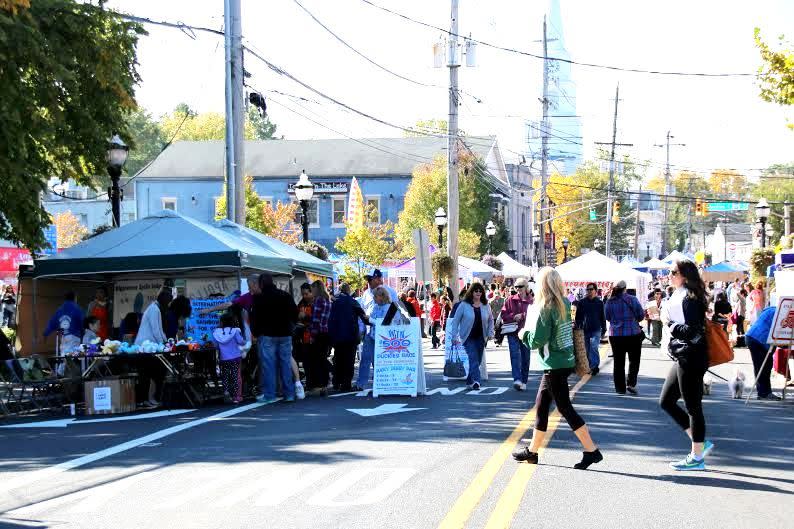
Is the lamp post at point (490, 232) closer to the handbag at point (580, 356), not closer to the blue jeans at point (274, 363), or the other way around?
the handbag at point (580, 356)

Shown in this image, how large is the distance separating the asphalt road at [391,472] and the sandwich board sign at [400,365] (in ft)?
6.34

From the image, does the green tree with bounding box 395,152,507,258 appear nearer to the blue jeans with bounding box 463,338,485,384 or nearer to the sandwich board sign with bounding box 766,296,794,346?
the blue jeans with bounding box 463,338,485,384

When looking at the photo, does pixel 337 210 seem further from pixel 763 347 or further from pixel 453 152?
pixel 763 347

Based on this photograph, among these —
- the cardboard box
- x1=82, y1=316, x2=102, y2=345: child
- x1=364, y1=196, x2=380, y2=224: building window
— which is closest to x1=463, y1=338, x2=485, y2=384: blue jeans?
the cardboard box

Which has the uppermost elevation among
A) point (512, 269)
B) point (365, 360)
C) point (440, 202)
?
point (440, 202)

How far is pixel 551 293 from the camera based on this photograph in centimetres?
1009

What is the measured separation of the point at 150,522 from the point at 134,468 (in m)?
2.73

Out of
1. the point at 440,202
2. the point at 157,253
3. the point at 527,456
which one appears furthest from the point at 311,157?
the point at 527,456

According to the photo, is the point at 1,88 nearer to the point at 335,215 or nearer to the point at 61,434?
the point at 61,434

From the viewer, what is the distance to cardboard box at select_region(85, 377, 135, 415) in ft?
53.3

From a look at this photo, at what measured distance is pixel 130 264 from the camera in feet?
60.5

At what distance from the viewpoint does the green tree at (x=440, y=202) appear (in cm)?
6269

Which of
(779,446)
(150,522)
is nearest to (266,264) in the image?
(779,446)

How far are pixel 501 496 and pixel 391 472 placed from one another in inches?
60.4
